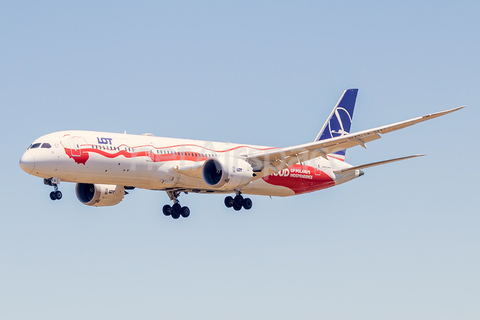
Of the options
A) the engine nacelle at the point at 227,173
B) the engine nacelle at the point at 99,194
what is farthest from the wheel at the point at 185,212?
the engine nacelle at the point at 227,173

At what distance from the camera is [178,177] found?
47.6 meters

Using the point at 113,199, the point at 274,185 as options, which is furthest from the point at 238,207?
the point at 113,199

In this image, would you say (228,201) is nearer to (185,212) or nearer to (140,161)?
(185,212)

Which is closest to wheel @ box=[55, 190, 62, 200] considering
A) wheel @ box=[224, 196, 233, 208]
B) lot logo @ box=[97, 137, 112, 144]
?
lot logo @ box=[97, 137, 112, 144]

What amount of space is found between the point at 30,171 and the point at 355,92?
26.8m

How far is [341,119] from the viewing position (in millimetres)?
58188

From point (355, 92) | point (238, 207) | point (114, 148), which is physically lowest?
point (238, 207)

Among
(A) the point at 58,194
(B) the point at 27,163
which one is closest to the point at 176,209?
(A) the point at 58,194

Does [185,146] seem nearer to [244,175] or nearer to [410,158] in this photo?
[244,175]

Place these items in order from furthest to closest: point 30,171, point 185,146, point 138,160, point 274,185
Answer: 1. point 274,185
2. point 185,146
3. point 138,160
4. point 30,171

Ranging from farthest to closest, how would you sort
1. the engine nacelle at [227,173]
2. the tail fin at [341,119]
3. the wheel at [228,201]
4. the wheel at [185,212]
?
1. the tail fin at [341,119]
2. the wheel at [185,212]
3. the wheel at [228,201]
4. the engine nacelle at [227,173]

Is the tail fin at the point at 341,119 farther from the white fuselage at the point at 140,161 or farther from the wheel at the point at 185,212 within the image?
the wheel at the point at 185,212

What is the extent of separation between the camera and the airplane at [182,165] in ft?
143

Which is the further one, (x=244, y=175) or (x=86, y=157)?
(x=244, y=175)
